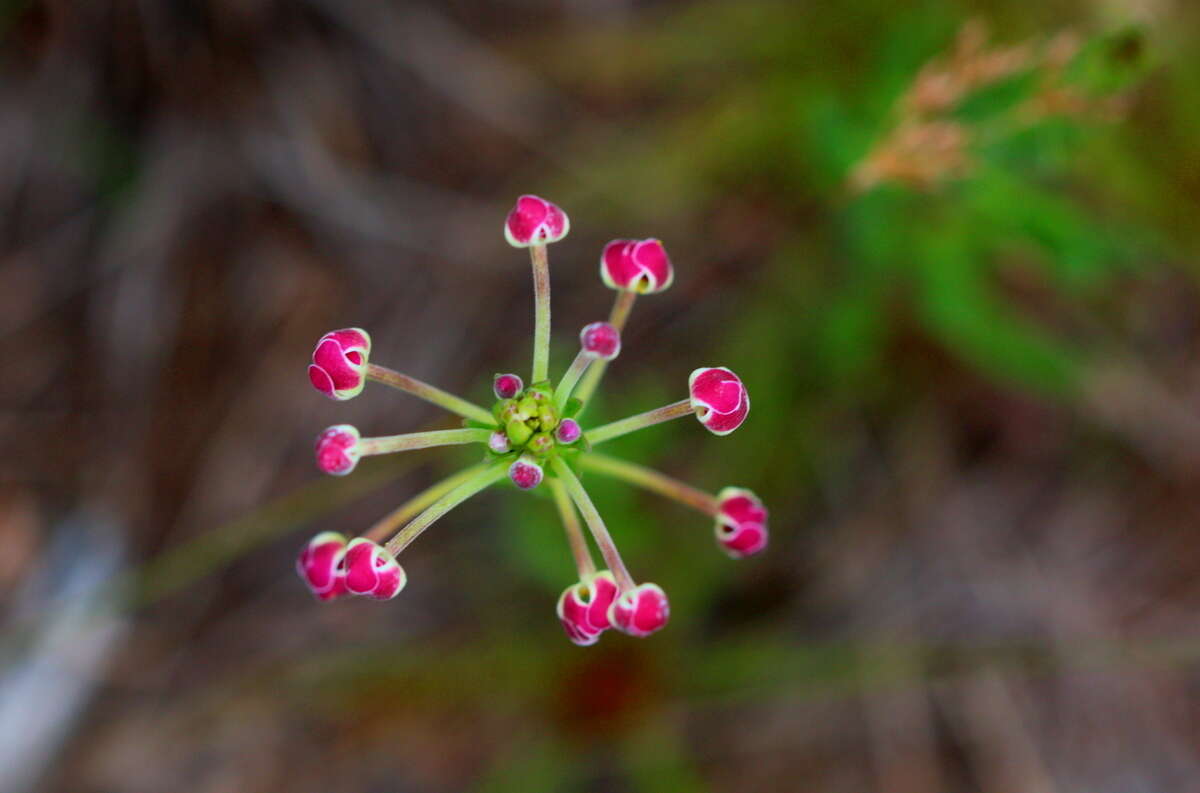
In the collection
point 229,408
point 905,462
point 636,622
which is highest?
point 229,408

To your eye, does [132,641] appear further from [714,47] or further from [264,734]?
[714,47]

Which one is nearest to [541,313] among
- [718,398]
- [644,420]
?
[644,420]

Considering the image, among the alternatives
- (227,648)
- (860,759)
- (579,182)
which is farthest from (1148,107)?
(227,648)

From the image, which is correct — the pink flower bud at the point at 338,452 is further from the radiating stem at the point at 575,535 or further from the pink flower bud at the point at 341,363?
the radiating stem at the point at 575,535

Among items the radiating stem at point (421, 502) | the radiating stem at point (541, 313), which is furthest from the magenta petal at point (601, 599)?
the radiating stem at point (541, 313)

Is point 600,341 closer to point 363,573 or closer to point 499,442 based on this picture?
point 499,442

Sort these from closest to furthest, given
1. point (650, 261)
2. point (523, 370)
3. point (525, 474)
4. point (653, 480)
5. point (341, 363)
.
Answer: point (525, 474) < point (341, 363) < point (650, 261) < point (653, 480) < point (523, 370)
